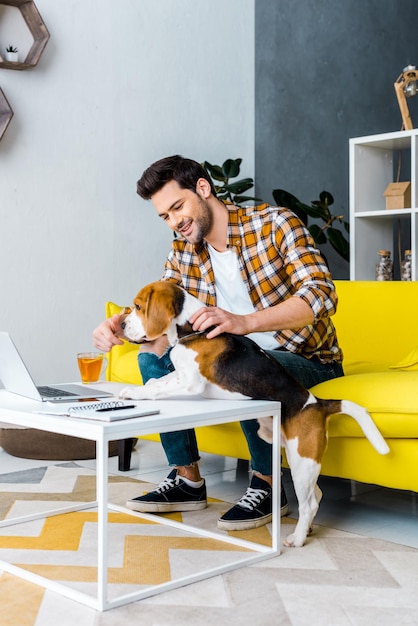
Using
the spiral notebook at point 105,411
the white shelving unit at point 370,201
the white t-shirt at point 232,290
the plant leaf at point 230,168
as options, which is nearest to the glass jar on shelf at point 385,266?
the white shelving unit at point 370,201

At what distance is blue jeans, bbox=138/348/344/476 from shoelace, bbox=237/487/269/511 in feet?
0.17

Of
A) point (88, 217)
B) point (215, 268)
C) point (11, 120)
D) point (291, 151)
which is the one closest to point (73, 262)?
point (88, 217)

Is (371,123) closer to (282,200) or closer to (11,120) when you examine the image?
(282,200)

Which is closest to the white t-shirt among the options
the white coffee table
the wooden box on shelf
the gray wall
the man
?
the man

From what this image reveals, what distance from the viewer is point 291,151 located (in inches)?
193

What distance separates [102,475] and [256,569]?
0.50 m

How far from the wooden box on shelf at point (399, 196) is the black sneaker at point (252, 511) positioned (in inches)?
79.7

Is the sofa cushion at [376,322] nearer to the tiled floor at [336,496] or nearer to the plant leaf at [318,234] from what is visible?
the tiled floor at [336,496]

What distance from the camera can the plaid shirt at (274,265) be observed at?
7.41 feet

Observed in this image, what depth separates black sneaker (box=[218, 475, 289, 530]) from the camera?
2.21 metres

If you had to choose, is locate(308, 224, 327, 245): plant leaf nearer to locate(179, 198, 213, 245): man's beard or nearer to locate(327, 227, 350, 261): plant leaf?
locate(327, 227, 350, 261): plant leaf

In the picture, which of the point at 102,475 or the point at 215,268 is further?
the point at 215,268

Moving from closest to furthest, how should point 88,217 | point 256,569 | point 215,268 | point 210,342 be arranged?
point 256,569 → point 210,342 → point 215,268 → point 88,217

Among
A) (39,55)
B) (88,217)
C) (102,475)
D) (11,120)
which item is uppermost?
(39,55)
